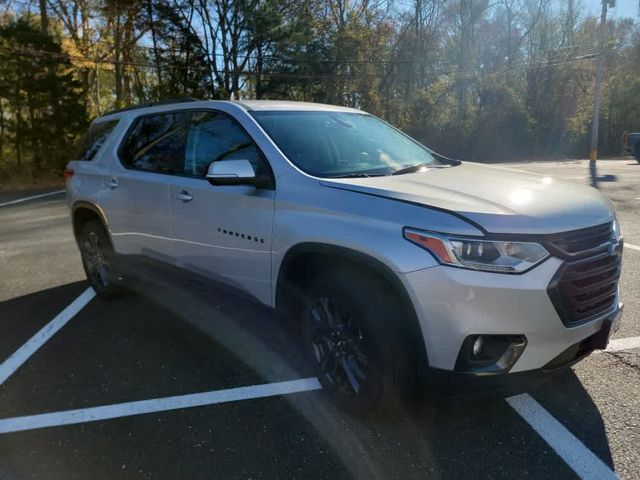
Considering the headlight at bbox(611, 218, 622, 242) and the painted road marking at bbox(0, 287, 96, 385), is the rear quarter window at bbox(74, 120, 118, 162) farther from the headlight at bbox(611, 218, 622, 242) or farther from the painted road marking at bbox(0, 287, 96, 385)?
the headlight at bbox(611, 218, 622, 242)

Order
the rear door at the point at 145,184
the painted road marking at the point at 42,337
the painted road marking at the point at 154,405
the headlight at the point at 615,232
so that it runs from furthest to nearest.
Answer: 1. the rear door at the point at 145,184
2. the painted road marking at the point at 42,337
3. the painted road marking at the point at 154,405
4. the headlight at the point at 615,232

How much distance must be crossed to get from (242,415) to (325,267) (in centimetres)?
98

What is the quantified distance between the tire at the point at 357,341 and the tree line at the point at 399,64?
2667cm

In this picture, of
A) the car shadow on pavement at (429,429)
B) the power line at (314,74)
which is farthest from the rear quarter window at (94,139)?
the power line at (314,74)

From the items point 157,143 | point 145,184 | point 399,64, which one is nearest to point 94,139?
point 157,143

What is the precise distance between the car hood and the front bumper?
0.75 feet

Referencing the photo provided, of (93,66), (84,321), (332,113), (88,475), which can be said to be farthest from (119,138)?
(93,66)

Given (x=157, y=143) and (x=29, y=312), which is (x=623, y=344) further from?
(x=29, y=312)

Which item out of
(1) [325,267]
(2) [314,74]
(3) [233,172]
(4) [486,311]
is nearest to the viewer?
(4) [486,311]

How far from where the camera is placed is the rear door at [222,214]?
3141 millimetres

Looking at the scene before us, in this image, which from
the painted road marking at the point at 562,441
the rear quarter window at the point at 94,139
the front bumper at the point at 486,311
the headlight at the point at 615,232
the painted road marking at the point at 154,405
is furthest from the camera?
the rear quarter window at the point at 94,139

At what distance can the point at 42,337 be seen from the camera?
13.4 ft

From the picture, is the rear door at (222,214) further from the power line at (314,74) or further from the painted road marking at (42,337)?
the power line at (314,74)

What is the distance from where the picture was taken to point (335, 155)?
3.35 meters
